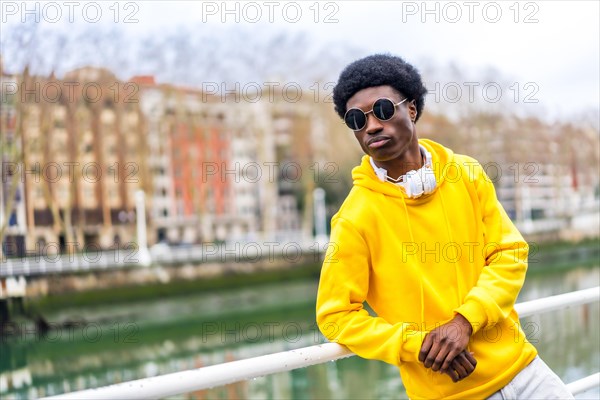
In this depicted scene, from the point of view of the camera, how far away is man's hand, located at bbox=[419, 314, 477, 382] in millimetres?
1293

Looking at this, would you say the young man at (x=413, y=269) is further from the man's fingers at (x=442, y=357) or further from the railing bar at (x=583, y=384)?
the railing bar at (x=583, y=384)

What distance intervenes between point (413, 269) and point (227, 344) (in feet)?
40.9

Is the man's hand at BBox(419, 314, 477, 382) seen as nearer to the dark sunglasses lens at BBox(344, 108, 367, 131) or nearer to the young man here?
the young man

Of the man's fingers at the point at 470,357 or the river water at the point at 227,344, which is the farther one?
the river water at the point at 227,344

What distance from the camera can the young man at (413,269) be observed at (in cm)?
134

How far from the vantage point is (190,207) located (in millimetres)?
41188

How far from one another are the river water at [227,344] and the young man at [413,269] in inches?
39.7

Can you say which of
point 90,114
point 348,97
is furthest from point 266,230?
point 348,97

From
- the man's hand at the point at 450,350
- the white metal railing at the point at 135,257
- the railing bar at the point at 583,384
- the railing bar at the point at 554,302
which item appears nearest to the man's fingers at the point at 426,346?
the man's hand at the point at 450,350

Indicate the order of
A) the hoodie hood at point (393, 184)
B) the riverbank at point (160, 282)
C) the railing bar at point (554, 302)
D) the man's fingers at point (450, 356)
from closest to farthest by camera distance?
the man's fingers at point (450, 356)
the hoodie hood at point (393, 184)
the railing bar at point (554, 302)
the riverbank at point (160, 282)

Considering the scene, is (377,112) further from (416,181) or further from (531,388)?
(531,388)

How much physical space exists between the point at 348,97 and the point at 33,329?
55.8 ft

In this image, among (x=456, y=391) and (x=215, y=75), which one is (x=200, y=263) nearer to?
(x=215, y=75)

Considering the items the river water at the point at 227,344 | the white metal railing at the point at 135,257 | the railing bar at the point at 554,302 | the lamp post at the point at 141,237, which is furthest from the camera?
the lamp post at the point at 141,237
